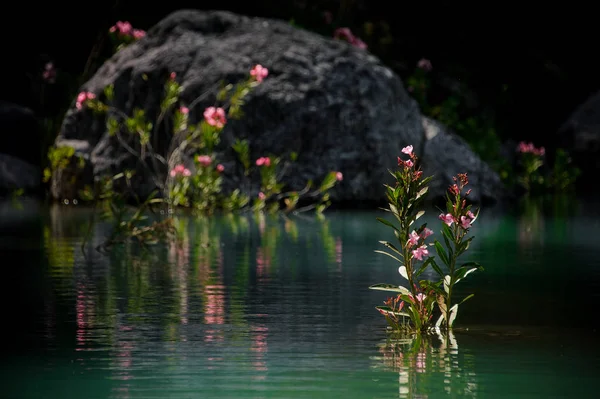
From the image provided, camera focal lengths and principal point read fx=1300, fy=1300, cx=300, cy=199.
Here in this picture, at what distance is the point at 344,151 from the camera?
18.6 metres

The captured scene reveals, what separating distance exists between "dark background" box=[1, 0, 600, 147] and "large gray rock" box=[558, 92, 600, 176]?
3.18ft

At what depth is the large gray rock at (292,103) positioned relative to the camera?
60.3 ft

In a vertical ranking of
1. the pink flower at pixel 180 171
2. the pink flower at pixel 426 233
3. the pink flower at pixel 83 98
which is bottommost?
the pink flower at pixel 426 233

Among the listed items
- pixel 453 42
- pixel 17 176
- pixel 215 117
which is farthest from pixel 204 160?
pixel 453 42

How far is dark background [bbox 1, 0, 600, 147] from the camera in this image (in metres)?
25.5

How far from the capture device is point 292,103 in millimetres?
18344

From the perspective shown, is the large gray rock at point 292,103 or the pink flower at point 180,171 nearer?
the pink flower at point 180,171

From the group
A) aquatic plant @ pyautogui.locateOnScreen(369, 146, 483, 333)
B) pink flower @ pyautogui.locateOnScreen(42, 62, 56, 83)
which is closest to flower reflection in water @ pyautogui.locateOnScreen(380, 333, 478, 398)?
aquatic plant @ pyautogui.locateOnScreen(369, 146, 483, 333)

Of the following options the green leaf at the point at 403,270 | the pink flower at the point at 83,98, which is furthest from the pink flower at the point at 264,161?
the green leaf at the point at 403,270

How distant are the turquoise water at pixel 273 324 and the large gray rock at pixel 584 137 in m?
15.0

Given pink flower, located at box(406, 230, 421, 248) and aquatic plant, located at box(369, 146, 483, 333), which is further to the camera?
pink flower, located at box(406, 230, 421, 248)

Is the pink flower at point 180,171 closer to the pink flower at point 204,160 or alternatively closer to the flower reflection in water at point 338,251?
the pink flower at point 204,160

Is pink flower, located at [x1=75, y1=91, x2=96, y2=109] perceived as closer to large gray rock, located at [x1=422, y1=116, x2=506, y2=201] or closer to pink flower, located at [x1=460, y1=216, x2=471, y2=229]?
large gray rock, located at [x1=422, y1=116, x2=506, y2=201]

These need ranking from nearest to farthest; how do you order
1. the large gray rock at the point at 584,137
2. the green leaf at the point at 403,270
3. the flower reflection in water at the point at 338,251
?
the green leaf at the point at 403,270 < the flower reflection in water at the point at 338,251 < the large gray rock at the point at 584,137
